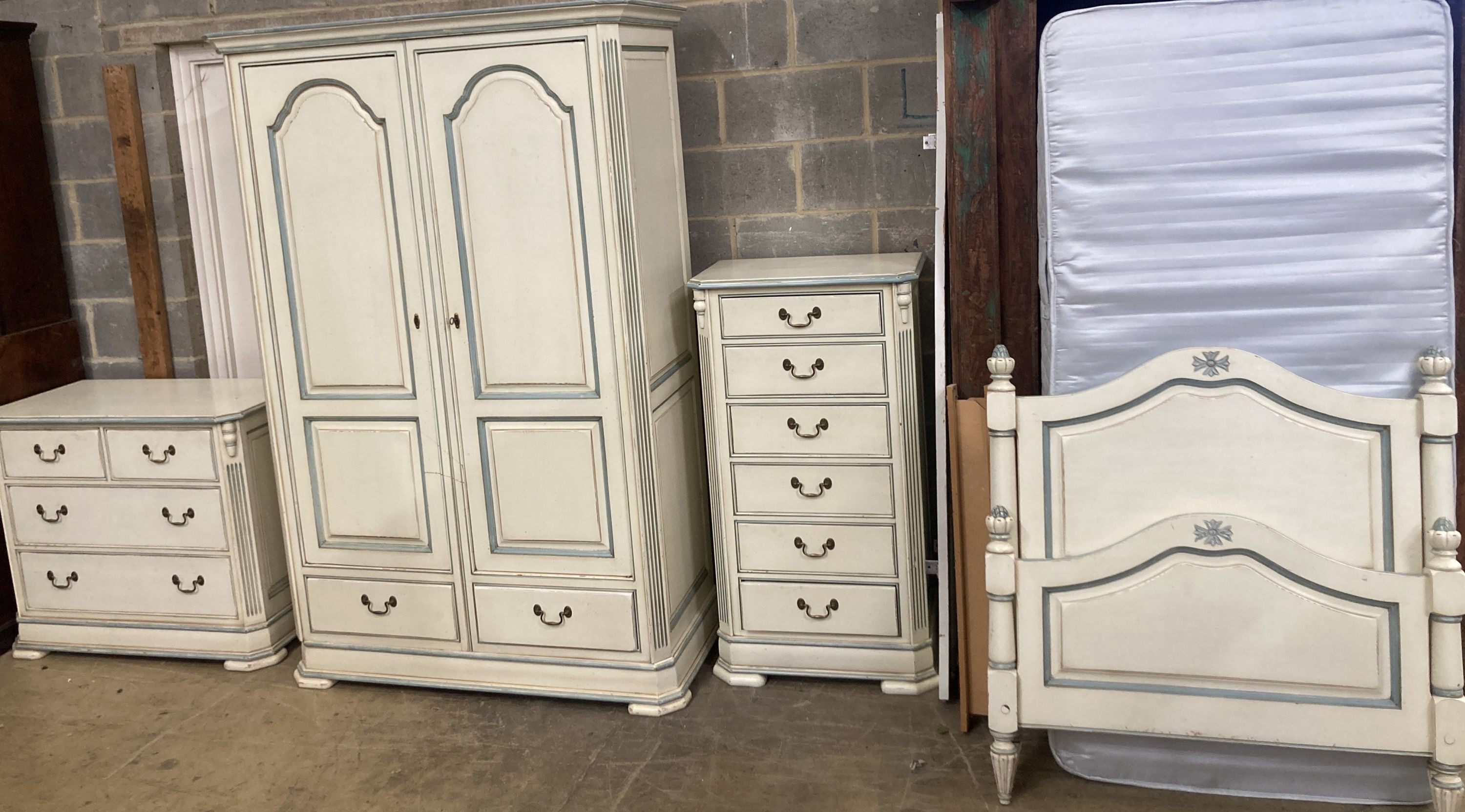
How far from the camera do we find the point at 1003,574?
90.9 inches

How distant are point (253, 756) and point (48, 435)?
1.10 m

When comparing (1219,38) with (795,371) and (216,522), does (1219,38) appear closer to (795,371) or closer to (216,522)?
(795,371)

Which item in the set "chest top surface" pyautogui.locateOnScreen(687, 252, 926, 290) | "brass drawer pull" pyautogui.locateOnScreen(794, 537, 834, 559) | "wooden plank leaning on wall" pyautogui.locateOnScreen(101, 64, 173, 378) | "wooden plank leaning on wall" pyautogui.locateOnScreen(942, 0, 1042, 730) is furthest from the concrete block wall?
"brass drawer pull" pyautogui.locateOnScreen(794, 537, 834, 559)

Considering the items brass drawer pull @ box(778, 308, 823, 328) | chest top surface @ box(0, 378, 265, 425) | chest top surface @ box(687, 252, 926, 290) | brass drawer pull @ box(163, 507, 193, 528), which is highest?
chest top surface @ box(687, 252, 926, 290)

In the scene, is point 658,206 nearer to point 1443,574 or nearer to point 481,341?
point 481,341

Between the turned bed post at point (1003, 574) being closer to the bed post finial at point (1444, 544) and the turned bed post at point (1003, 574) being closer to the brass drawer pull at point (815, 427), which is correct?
the brass drawer pull at point (815, 427)

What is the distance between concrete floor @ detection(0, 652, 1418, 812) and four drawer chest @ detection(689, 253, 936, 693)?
0.12m

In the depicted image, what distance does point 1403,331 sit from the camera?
7.19ft

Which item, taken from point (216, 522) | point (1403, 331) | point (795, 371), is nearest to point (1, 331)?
point (216, 522)

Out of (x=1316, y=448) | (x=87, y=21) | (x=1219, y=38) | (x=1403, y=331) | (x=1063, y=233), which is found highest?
(x=87, y=21)

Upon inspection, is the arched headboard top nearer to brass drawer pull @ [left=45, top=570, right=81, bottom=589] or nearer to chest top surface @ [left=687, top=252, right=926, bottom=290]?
chest top surface @ [left=687, top=252, right=926, bottom=290]

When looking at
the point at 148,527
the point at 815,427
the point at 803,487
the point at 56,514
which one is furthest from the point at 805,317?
the point at 56,514

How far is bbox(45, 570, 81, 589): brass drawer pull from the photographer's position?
3.26 metres

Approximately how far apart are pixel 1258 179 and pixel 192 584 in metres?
2.70
